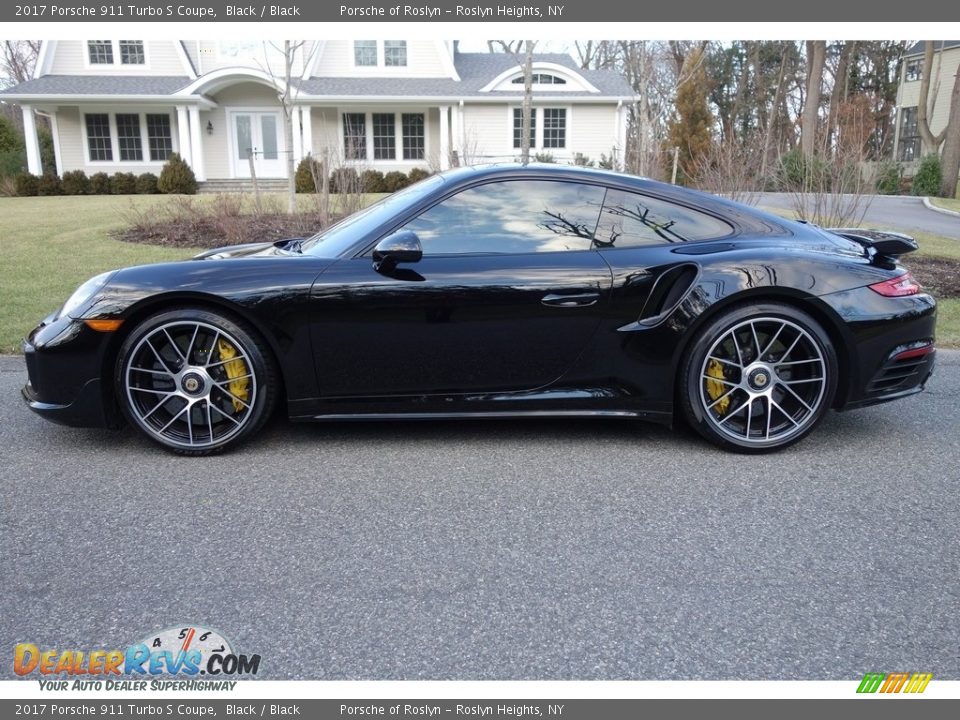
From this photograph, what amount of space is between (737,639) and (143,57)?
2901 cm

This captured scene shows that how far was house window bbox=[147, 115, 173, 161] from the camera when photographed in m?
26.0

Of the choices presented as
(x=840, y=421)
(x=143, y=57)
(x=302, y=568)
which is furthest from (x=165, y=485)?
(x=143, y=57)

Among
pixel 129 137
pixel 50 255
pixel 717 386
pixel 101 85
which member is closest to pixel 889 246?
pixel 717 386

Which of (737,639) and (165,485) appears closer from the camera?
(737,639)

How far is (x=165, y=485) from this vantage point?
3488 mm

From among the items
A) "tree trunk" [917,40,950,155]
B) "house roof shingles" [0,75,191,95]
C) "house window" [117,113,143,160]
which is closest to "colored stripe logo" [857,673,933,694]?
"house roof shingles" [0,75,191,95]

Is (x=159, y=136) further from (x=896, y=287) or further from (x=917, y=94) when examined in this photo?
(x=917, y=94)

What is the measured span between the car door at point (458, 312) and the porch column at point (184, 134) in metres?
23.7

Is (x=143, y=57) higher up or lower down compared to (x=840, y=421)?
higher up

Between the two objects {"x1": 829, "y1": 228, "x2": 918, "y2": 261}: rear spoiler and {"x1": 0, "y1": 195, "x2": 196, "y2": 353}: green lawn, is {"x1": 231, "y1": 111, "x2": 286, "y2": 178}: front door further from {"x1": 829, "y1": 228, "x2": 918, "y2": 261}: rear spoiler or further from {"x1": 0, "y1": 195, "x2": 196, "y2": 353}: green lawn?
{"x1": 829, "y1": 228, "x2": 918, "y2": 261}: rear spoiler

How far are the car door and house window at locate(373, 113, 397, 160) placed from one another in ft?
77.6

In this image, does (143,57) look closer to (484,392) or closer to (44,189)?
(44,189)

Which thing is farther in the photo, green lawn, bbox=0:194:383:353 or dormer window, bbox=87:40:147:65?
dormer window, bbox=87:40:147:65

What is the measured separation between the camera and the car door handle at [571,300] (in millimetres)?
3773
